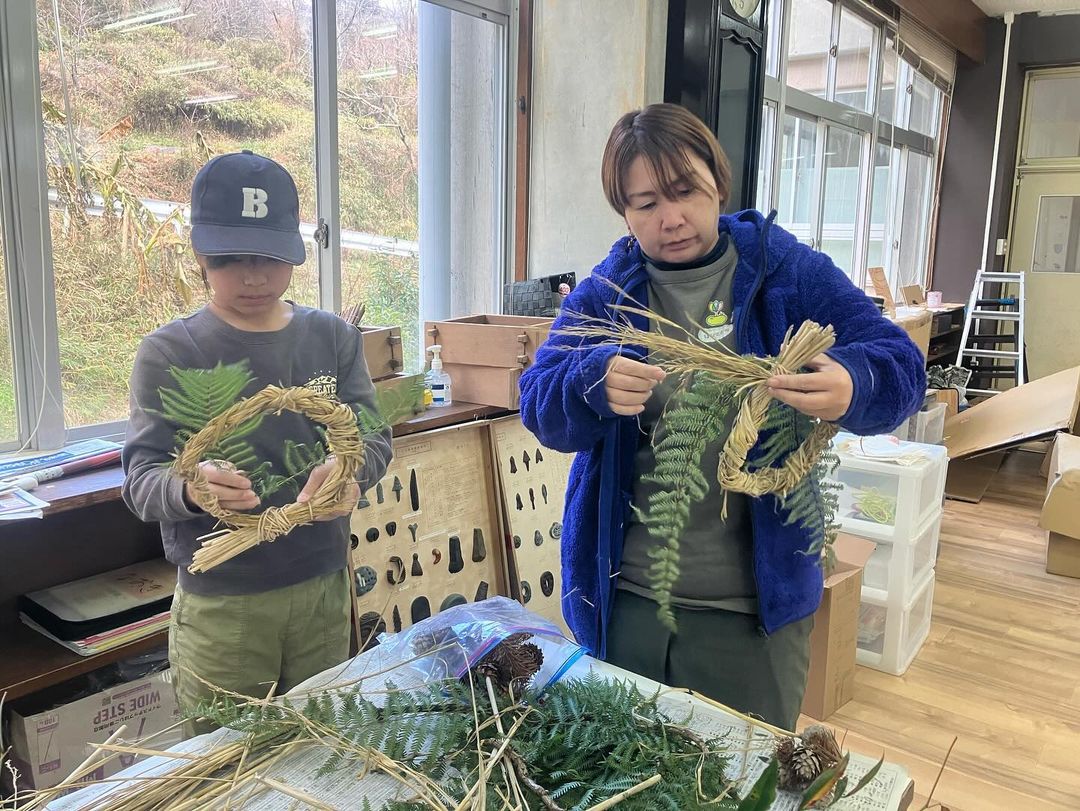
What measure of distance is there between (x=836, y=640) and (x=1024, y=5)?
6.33m

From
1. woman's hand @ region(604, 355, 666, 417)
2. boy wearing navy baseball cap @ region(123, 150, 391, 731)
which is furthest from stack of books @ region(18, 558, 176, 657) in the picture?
woman's hand @ region(604, 355, 666, 417)

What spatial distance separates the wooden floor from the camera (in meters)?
2.21

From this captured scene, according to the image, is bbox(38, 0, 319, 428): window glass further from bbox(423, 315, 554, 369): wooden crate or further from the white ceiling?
the white ceiling

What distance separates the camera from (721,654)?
1.22 meters

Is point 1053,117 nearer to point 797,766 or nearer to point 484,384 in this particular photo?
point 484,384

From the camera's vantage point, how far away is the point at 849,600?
2.52 m

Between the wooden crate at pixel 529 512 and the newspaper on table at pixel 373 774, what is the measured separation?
1514 millimetres

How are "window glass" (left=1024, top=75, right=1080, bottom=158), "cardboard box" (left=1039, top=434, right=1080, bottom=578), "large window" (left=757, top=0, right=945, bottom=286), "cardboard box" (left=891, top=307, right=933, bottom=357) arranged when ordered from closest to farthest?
1. "cardboard box" (left=1039, top=434, right=1080, bottom=578)
2. "large window" (left=757, top=0, right=945, bottom=286)
3. "cardboard box" (left=891, top=307, right=933, bottom=357)
4. "window glass" (left=1024, top=75, right=1080, bottom=158)

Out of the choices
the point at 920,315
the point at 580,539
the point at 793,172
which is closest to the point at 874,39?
the point at 793,172

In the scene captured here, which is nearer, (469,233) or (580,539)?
→ (580,539)

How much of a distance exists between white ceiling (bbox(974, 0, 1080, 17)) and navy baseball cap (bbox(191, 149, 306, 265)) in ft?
23.2

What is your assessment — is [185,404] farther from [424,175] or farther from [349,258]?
[424,175]

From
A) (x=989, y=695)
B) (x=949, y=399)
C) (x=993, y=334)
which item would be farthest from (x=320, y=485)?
(x=993, y=334)

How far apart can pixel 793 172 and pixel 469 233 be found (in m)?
2.78
